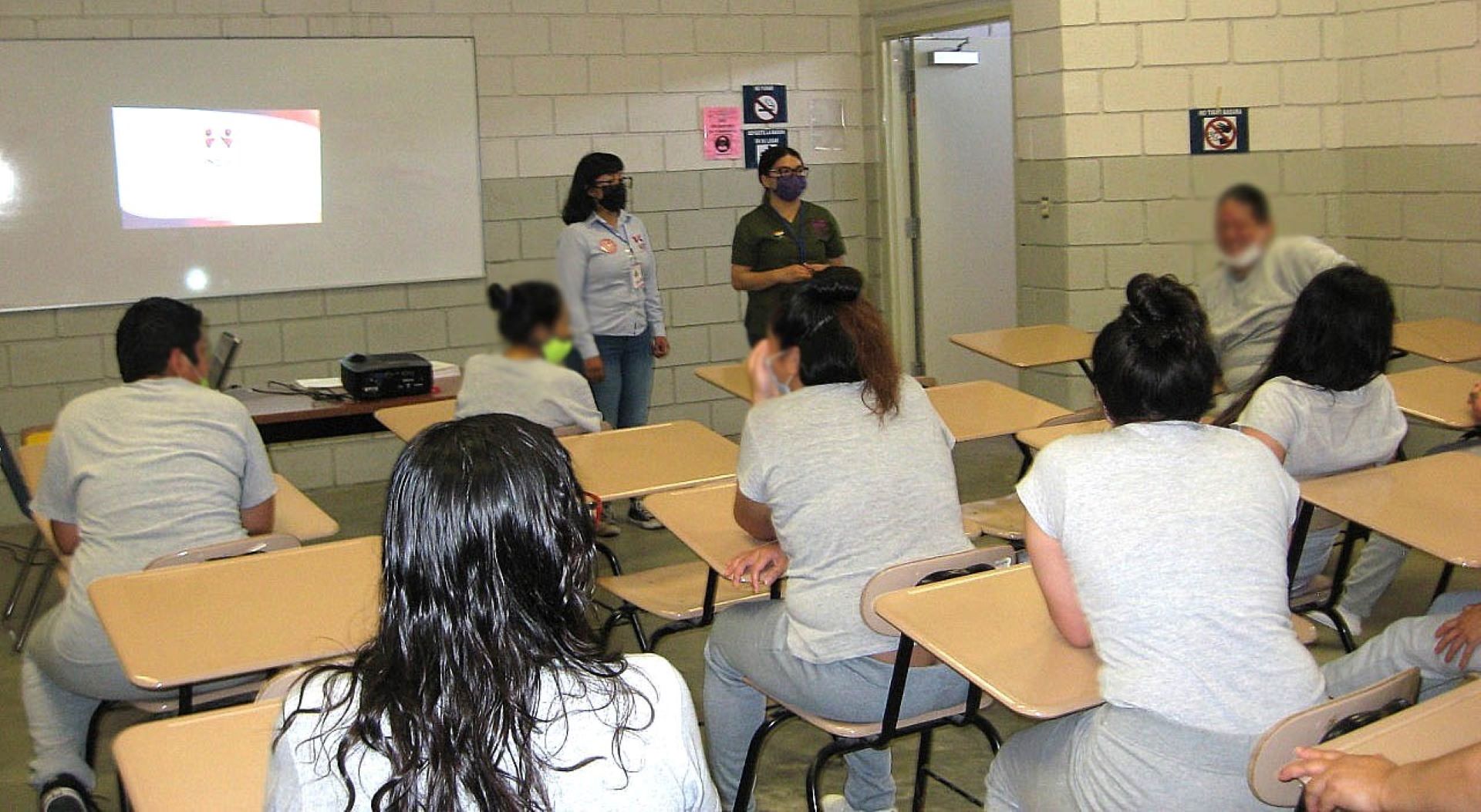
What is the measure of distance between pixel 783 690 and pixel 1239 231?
1.19m

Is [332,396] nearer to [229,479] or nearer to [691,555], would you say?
[691,555]

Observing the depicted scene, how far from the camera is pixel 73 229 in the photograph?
573 cm

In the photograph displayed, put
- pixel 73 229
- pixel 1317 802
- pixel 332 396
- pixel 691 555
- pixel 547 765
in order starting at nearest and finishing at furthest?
pixel 547 765, pixel 1317 802, pixel 332 396, pixel 691 555, pixel 73 229

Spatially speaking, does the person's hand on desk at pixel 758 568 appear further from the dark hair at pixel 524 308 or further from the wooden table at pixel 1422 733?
the dark hair at pixel 524 308

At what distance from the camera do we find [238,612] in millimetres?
2447

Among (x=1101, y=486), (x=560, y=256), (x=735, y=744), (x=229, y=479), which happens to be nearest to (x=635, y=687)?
(x=560, y=256)

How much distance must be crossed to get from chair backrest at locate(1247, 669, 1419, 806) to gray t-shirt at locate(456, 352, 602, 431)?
0.95 m

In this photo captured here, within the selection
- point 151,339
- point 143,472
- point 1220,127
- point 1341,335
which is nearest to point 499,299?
point 143,472

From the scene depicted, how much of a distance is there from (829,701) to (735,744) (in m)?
0.41

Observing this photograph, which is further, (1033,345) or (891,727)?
(1033,345)

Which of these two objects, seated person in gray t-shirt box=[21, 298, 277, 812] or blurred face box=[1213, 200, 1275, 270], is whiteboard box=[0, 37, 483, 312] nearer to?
seated person in gray t-shirt box=[21, 298, 277, 812]

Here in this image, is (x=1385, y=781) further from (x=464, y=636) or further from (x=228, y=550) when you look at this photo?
(x=228, y=550)

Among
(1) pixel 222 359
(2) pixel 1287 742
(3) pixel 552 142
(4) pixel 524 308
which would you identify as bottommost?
(2) pixel 1287 742

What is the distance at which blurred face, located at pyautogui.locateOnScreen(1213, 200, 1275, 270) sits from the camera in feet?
5.78
